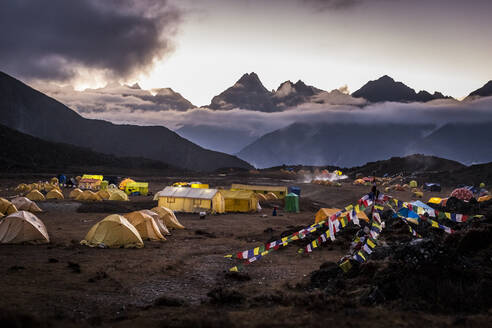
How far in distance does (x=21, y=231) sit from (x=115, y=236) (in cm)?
476

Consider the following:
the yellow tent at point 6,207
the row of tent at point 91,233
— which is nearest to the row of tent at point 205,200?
the yellow tent at point 6,207

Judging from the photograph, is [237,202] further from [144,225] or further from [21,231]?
[21,231]

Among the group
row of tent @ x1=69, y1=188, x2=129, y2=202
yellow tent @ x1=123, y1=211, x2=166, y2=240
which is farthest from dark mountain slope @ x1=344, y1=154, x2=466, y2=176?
yellow tent @ x1=123, y1=211, x2=166, y2=240

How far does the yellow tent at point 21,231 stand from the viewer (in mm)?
17781

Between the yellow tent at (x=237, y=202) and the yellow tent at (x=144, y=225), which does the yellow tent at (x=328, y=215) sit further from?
the yellow tent at (x=237, y=202)

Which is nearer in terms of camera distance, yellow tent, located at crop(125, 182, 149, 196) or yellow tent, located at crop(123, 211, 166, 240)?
yellow tent, located at crop(123, 211, 166, 240)

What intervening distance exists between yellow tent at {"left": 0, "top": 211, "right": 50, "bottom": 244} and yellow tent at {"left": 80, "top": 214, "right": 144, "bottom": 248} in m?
2.33

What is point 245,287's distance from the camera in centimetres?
1180

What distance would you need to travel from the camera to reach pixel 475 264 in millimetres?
10227

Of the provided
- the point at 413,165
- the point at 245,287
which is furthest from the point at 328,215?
the point at 413,165

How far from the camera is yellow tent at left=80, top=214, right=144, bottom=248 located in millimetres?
18094

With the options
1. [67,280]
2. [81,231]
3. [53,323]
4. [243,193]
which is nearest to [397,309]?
[53,323]

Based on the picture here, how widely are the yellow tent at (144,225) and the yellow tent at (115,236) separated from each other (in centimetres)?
Answer: 183

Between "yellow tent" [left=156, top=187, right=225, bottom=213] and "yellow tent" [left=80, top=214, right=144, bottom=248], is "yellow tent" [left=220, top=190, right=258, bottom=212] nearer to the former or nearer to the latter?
"yellow tent" [left=156, top=187, right=225, bottom=213]
